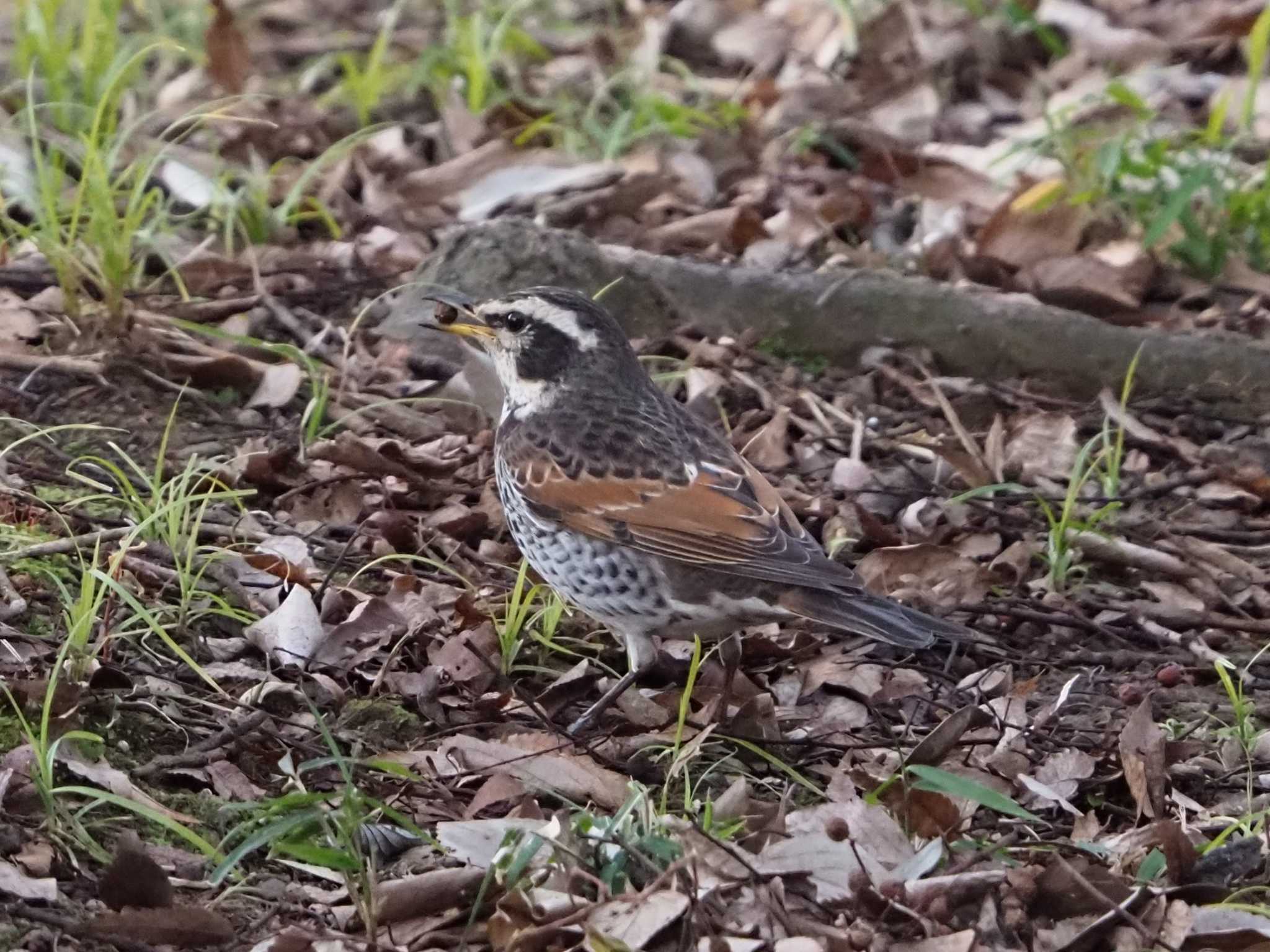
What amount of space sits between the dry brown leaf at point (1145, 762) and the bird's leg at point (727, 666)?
109 centimetres

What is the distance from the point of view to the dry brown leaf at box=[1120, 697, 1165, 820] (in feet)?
14.9

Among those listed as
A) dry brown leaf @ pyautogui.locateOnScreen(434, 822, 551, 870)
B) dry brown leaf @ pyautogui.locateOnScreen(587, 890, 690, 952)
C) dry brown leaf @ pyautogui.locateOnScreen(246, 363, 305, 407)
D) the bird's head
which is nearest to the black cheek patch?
the bird's head

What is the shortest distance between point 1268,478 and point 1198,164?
1.70 meters

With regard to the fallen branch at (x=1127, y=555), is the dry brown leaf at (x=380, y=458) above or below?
above

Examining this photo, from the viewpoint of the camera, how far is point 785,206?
338 inches

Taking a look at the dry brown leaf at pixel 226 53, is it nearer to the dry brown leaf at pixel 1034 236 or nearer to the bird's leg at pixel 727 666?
the dry brown leaf at pixel 1034 236

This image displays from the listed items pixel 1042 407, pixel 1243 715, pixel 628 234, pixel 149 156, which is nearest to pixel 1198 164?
pixel 1042 407

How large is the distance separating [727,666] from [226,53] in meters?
5.63

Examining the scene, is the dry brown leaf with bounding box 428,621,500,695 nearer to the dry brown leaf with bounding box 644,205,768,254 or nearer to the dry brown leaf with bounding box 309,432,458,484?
the dry brown leaf with bounding box 309,432,458,484

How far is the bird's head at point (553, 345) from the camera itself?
575cm

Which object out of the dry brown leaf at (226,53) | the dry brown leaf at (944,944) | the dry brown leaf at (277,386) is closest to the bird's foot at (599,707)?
the dry brown leaf at (944,944)

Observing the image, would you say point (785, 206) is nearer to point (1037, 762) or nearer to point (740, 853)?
point (1037, 762)

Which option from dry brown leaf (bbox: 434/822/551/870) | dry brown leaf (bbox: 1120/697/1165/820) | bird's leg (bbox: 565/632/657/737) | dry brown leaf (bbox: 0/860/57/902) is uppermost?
dry brown leaf (bbox: 0/860/57/902)

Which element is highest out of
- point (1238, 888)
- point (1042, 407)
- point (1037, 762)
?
point (1238, 888)
